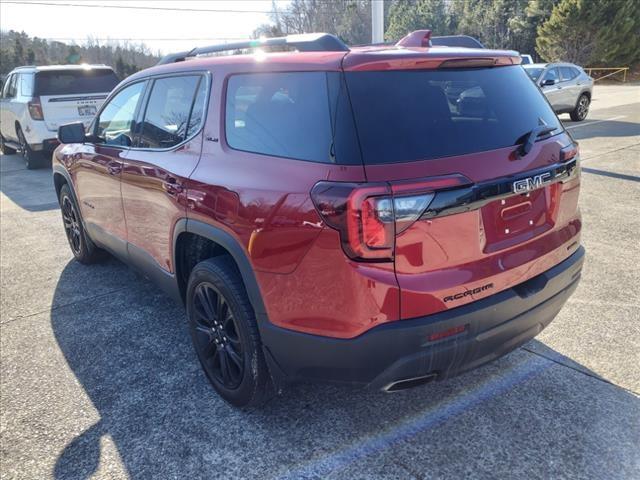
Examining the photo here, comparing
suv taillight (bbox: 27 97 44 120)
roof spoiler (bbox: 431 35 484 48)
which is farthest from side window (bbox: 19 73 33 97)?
roof spoiler (bbox: 431 35 484 48)

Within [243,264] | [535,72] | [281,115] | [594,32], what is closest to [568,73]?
[535,72]

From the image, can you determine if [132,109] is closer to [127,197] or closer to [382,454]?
[127,197]

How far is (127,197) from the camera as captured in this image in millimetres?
3676

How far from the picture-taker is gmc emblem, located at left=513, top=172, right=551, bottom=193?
7.52 ft

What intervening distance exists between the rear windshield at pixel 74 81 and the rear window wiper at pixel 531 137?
9.83 metres

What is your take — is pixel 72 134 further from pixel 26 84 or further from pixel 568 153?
pixel 26 84

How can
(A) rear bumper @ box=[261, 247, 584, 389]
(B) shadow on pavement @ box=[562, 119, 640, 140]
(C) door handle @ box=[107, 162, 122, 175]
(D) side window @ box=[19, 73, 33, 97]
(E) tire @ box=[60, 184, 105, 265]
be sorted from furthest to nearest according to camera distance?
(B) shadow on pavement @ box=[562, 119, 640, 140], (D) side window @ box=[19, 73, 33, 97], (E) tire @ box=[60, 184, 105, 265], (C) door handle @ box=[107, 162, 122, 175], (A) rear bumper @ box=[261, 247, 584, 389]

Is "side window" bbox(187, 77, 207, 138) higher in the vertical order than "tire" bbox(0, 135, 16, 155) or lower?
higher

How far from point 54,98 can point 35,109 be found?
45 cm

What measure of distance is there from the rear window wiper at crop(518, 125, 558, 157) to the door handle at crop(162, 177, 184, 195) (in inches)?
68.9

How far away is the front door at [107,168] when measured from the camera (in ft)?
12.5

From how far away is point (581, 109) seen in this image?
15359 millimetres

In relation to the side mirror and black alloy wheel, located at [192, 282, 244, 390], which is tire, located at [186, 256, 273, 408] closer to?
black alloy wheel, located at [192, 282, 244, 390]

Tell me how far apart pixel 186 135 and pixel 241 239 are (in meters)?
0.90
